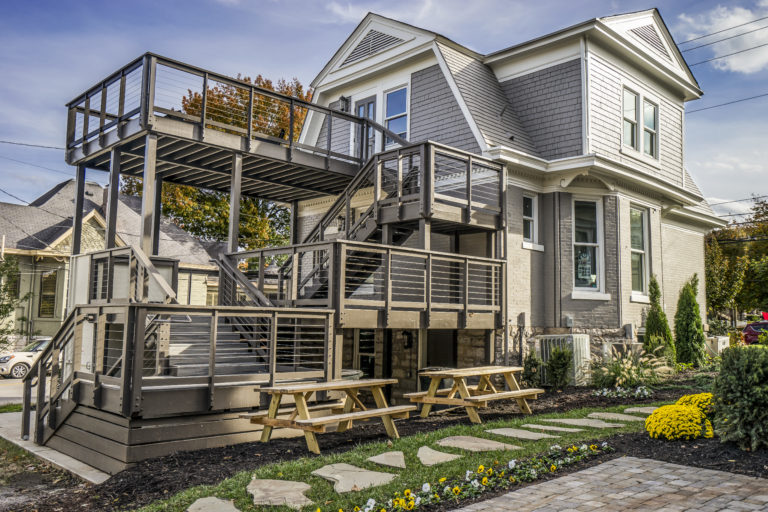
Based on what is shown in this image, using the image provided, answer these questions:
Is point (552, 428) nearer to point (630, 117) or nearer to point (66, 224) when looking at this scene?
point (630, 117)

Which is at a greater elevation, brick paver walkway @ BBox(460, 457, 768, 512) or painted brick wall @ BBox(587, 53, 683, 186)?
painted brick wall @ BBox(587, 53, 683, 186)

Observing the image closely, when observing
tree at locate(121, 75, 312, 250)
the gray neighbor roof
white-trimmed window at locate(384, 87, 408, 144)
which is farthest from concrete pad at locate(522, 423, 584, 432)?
tree at locate(121, 75, 312, 250)

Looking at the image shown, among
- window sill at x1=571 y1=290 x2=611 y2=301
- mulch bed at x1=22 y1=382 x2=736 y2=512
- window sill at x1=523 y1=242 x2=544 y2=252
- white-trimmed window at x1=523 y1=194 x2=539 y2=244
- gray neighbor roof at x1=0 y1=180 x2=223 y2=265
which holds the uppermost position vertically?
gray neighbor roof at x1=0 y1=180 x2=223 y2=265

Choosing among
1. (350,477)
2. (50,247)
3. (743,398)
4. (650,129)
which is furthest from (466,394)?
(50,247)

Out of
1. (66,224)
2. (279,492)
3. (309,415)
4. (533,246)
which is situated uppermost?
(66,224)

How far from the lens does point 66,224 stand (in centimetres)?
2575

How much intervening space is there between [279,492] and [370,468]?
1009 millimetres

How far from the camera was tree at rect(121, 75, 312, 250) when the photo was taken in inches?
1119

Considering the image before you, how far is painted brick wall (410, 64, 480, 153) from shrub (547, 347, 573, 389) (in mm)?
4508

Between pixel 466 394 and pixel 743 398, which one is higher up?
pixel 743 398

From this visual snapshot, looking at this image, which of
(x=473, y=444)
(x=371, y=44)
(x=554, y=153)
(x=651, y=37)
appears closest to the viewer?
(x=473, y=444)

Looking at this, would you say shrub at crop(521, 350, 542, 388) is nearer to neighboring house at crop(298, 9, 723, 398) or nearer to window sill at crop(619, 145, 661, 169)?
neighboring house at crop(298, 9, 723, 398)

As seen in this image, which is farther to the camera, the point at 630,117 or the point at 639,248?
the point at 630,117

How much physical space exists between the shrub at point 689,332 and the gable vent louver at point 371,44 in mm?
9367
